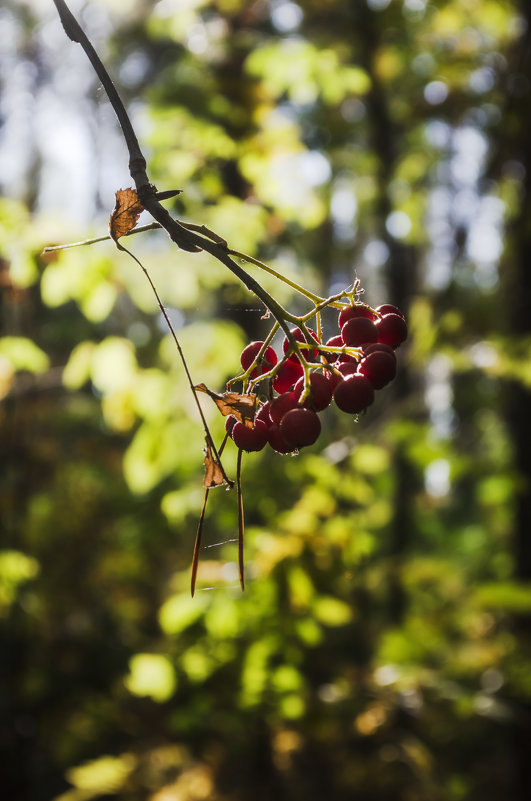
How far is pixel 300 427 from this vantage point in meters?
0.63

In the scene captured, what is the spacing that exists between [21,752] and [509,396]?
15.7ft

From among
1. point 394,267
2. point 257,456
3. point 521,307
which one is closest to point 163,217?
point 257,456

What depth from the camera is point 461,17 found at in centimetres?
443

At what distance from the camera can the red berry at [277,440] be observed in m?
0.65

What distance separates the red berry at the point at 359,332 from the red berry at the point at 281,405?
9 cm

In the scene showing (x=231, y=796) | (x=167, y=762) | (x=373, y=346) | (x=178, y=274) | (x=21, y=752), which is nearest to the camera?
(x=373, y=346)

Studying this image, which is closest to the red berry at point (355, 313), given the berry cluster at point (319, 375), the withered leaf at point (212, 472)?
the berry cluster at point (319, 375)

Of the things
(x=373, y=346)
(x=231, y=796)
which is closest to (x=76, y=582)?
(x=231, y=796)

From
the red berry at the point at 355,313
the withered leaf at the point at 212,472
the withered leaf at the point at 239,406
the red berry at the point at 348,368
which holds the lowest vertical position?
the withered leaf at the point at 212,472

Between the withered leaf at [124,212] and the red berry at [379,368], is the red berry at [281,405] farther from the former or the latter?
the withered leaf at [124,212]

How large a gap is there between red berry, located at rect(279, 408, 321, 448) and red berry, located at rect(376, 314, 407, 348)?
14 cm

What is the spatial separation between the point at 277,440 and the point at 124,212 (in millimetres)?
272

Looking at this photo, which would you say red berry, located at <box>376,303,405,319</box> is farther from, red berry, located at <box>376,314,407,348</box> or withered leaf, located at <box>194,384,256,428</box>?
withered leaf, located at <box>194,384,256,428</box>

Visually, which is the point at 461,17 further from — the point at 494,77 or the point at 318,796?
the point at 318,796
